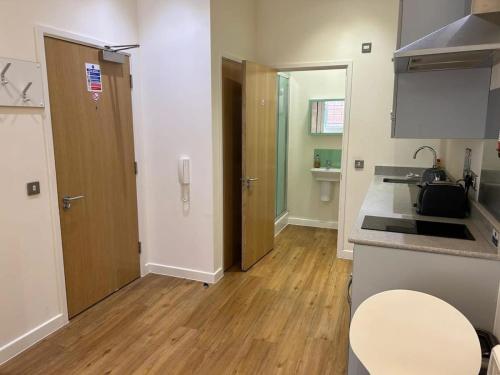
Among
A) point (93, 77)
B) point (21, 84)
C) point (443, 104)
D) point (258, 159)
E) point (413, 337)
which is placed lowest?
point (413, 337)

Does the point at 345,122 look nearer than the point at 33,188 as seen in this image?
No

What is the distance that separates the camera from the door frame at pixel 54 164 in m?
2.37

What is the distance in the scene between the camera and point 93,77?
2783mm

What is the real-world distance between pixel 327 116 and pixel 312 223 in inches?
→ 61.2

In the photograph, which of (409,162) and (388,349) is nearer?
(388,349)

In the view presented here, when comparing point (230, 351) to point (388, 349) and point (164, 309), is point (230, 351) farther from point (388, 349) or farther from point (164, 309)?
point (388, 349)

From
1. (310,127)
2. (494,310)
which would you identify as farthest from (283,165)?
(494,310)

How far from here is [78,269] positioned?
2.78m

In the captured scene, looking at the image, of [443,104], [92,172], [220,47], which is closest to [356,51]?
[220,47]

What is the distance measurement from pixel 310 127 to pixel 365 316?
3.79 metres

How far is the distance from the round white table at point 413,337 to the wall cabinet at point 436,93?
1112 millimetres

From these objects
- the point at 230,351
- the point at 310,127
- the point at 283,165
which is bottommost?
the point at 230,351

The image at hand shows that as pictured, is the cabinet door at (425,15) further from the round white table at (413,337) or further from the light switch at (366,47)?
the light switch at (366,47)

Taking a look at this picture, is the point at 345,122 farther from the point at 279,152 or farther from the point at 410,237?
the point at 410,237
